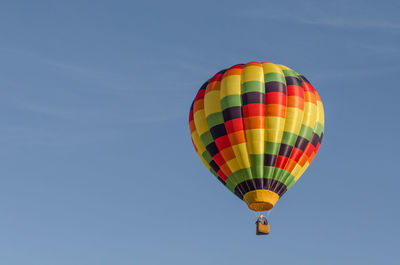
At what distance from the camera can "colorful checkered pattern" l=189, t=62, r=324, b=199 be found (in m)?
44.8

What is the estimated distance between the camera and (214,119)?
A: 45.8 meters

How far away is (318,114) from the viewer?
46.8 m

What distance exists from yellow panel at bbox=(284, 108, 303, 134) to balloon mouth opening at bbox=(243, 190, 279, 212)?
3.51 metres

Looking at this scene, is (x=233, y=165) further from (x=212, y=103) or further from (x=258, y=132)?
(x=212, y=103)

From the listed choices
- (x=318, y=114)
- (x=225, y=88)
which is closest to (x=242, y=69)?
(x=225, y=88)

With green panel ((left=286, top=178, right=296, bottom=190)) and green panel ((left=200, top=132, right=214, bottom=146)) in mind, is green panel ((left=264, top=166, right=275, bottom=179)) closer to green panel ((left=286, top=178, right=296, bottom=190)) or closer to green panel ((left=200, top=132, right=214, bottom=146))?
green panel ((left=286, top=178, right=296, bottom=190))

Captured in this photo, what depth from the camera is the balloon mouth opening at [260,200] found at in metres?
44.4

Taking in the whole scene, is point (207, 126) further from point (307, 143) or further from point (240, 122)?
point (307, 143)

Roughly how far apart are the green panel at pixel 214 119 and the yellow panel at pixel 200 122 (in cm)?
37

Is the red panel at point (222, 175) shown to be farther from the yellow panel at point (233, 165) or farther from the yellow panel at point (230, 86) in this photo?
the yellow panel at point (230, 86)

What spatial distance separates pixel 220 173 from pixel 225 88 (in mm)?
4605

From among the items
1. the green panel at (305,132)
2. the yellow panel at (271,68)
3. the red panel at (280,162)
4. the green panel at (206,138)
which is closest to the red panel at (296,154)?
the red panel at (280,162)

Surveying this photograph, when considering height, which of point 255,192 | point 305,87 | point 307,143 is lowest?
point 255,192

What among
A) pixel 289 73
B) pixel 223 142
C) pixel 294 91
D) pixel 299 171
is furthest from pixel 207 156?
pixel 289 73
